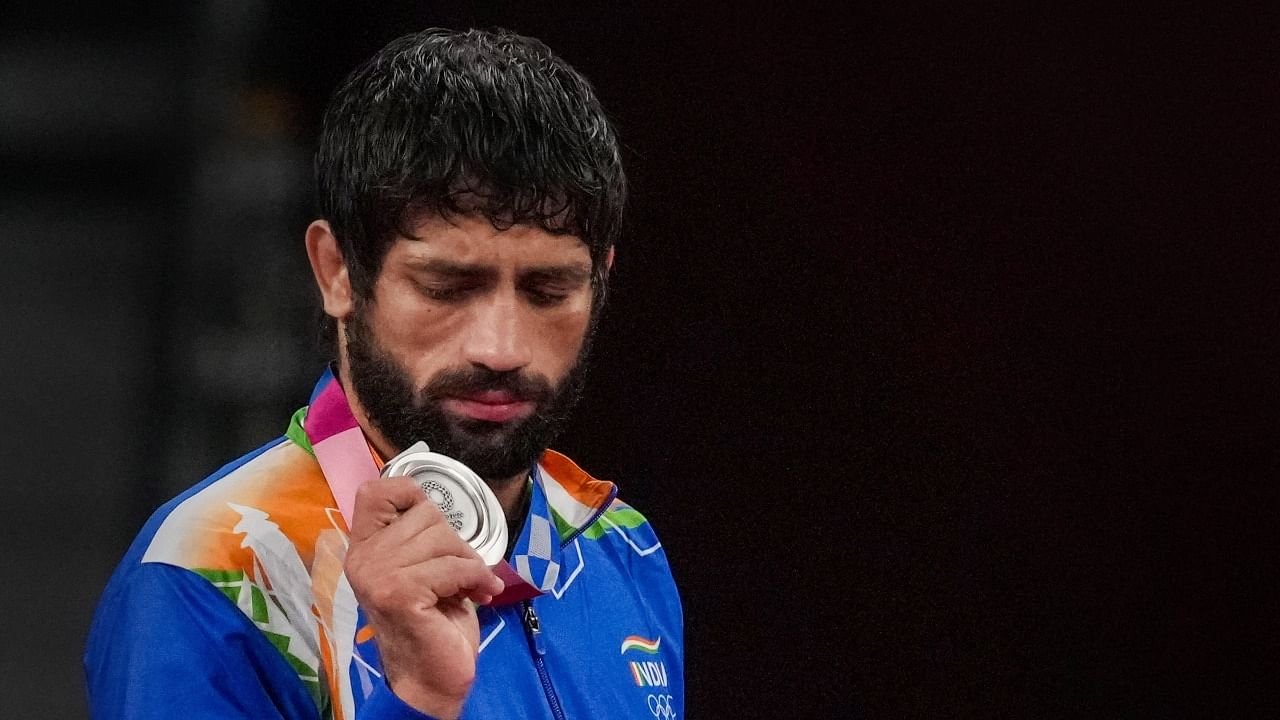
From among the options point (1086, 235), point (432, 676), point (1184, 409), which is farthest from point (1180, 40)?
point (432, 676)

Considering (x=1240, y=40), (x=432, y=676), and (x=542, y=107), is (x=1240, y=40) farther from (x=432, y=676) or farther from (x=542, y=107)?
(x=432, y=676)

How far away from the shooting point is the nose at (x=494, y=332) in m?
1.67

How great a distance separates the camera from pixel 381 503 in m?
1.40

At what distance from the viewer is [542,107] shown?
1.71m

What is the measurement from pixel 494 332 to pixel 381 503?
0.33 meters

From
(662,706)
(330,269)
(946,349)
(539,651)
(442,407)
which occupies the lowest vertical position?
(662,706)

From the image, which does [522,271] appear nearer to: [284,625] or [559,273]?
[559,273]

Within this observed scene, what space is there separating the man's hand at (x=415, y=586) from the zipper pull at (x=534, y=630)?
31cm

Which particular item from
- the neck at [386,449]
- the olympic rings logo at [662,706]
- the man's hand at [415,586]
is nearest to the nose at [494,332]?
the neck at [386,449]

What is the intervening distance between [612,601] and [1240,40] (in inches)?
72.6

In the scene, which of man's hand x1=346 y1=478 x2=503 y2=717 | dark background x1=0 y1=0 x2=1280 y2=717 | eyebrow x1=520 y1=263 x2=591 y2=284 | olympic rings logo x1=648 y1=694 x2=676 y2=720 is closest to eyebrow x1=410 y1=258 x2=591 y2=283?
eyebrow x1=520 y1=263 x2=591 y2=284

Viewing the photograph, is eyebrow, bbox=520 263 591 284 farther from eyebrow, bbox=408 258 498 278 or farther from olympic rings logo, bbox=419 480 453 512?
olympic rings logo, bbox=419 480 453 512

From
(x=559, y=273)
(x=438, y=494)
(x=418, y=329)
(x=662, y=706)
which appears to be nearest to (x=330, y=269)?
(x=418, y=329)

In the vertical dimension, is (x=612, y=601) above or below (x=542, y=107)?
below
